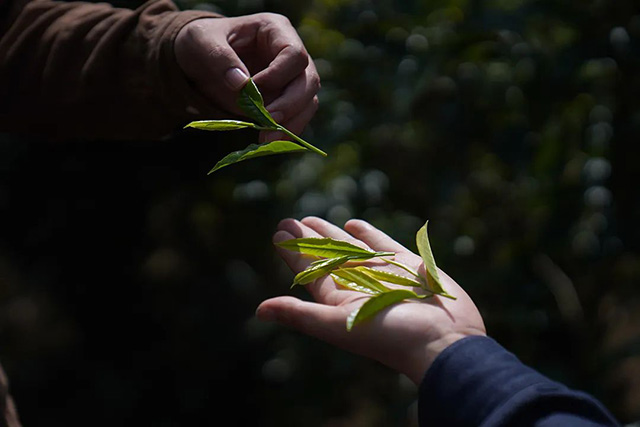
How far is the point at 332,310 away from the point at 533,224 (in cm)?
97

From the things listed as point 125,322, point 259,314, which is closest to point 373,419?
point 125,322

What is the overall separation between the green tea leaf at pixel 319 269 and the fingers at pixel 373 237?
0.30ft

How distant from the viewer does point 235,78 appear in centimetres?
94

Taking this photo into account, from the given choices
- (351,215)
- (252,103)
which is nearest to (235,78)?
(252,103)

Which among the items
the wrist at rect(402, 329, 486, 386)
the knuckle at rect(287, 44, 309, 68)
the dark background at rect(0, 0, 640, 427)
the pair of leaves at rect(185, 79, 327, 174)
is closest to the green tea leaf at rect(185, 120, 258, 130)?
the pair of leaves at rect(185, 79, 327, 174)

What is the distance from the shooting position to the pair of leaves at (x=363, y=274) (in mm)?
802

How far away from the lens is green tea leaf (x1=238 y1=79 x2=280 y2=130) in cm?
92

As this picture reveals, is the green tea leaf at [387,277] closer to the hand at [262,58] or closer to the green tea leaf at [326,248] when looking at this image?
the green tea leaf at [326,248]

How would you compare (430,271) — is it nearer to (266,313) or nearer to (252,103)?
(266,313)

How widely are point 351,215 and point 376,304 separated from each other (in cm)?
77

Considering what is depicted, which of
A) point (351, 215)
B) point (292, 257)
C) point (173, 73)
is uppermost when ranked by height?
point (173, 73)

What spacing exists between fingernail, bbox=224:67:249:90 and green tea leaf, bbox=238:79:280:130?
0.01 m

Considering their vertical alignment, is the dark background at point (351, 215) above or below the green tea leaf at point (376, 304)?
below

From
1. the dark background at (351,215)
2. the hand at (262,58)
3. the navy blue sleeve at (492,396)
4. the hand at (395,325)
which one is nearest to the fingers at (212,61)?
the hand at (262,58)
